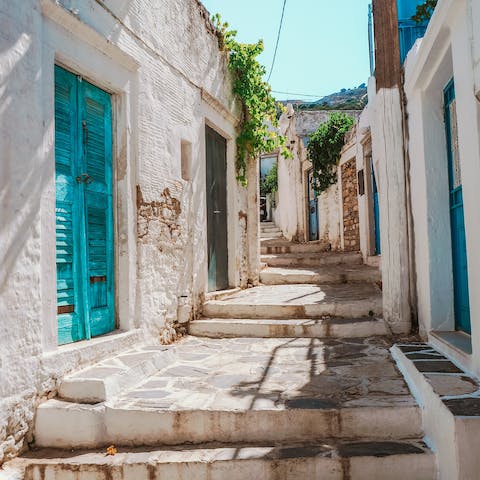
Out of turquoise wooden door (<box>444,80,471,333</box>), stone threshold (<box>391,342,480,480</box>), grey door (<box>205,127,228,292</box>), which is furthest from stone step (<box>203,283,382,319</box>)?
stone threshold (<box>391,342,480,480</box>)

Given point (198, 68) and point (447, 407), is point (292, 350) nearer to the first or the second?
point (447, 407)

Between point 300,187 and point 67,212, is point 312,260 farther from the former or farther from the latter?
point 67,212

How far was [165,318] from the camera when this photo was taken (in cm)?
488

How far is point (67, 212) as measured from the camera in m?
3.61

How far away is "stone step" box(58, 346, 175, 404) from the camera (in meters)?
3.14

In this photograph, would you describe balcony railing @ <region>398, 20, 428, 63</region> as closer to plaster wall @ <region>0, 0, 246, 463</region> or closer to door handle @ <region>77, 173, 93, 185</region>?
plaster wall @ <region>0, 0, 246, 463</region>

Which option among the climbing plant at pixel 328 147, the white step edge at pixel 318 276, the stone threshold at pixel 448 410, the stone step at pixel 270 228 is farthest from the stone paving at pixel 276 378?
the stone step at pixel 270 228

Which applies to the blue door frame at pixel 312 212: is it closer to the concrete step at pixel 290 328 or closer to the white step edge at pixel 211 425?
the concrete step at pixel 290 328

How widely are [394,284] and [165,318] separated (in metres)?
2.52

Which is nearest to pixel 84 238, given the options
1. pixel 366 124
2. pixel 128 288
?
pixel 128 288

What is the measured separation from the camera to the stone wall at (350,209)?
10.2 m

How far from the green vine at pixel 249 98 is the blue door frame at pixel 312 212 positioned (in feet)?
17.9

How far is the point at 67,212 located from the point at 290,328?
110 inches

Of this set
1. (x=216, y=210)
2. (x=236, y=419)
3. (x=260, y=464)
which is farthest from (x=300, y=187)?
(x=260, y=464)
